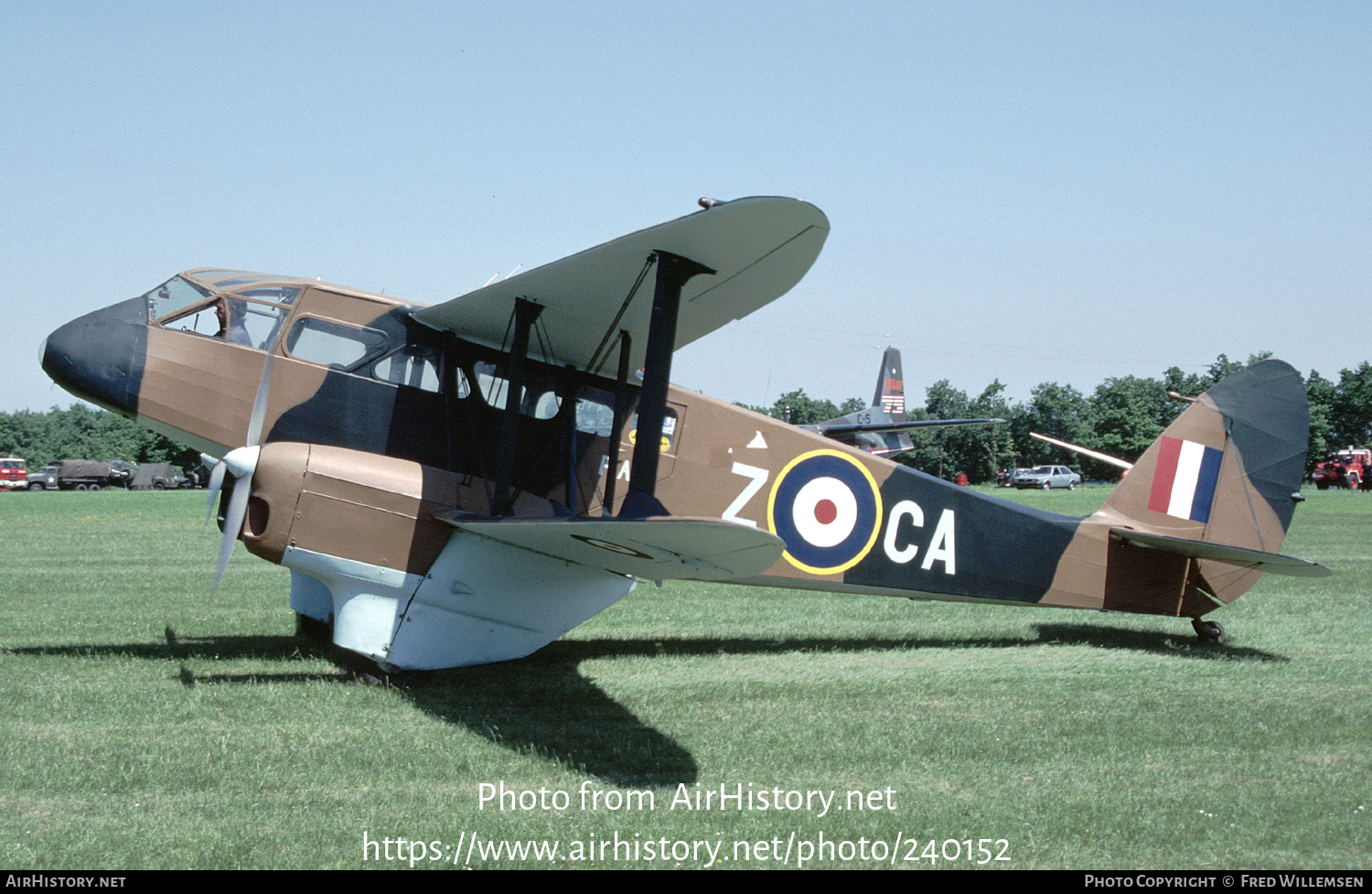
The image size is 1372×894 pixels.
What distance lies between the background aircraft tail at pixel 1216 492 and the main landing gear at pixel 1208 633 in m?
0.12

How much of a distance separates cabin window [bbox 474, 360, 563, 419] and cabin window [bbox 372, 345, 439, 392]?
0.20 m

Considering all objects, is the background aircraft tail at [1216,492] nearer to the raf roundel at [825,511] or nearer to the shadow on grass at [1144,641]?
the shadow on grass at [1144,641]

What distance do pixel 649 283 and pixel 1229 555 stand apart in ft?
18.2

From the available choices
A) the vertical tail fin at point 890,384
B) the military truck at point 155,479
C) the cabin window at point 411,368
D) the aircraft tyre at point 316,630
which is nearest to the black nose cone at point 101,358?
the cabin window at point 411,368

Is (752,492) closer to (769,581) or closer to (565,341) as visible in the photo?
(769,581)

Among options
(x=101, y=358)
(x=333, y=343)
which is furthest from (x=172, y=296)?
(x=333, y=343)

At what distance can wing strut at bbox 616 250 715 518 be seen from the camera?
242 inches

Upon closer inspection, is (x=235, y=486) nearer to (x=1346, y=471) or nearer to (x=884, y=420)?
(x=884, y=420)

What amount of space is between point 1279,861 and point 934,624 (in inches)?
235

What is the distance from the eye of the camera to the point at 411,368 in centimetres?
755

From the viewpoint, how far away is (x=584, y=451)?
7.98m

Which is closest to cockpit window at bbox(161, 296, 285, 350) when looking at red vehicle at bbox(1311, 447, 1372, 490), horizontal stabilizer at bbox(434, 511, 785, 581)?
horizontal stabilizer at bbox(434, 511, 785, 581)

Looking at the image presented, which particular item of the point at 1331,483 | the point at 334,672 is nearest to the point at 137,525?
the point at 334,672
